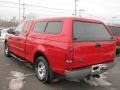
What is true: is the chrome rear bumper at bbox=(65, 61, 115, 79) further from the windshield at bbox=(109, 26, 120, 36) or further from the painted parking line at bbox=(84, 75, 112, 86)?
the windshield at bbox=(109, 26, 120, 36)

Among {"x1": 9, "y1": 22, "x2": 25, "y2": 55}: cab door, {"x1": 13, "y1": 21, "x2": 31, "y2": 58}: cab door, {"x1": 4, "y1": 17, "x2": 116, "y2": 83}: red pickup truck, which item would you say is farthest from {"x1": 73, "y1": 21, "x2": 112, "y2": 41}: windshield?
{"x1": 9, "y1": 22, "x2": 25, "y2": 55}: cab door

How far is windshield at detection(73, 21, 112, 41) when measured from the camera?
498 cm

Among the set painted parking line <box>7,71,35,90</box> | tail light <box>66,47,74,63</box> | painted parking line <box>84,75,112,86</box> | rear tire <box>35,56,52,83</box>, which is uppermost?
tail light <box>66,47,74,63</box>

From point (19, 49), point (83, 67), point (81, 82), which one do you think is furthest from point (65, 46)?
point (19, 49)

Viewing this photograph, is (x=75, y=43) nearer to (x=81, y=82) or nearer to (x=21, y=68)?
(x=81, y=82)

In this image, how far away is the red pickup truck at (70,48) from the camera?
4.73m

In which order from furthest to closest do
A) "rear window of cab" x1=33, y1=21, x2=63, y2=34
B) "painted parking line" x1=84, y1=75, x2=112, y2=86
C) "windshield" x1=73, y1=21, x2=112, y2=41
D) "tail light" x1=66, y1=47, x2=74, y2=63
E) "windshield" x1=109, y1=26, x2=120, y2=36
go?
"windshield" x1=109, y1=26, x2=120, y2=36, "painted parking line" x1=84, y1=75, x2=112, y2=86, "rear window of cab" x1=33, y1=21, x2=63, y2=34, "windshield" x1=73, y1=21, x2=112, y2=41, "tail light" x1=66, y1=47, x2=74, y2=63

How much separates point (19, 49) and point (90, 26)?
10.1 ft

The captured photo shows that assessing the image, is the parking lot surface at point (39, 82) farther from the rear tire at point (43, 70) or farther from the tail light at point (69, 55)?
the tail light at point (69, 55)

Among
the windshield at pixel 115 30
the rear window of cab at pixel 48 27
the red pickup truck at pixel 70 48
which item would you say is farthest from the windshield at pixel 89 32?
the windshield at pixel 115 30

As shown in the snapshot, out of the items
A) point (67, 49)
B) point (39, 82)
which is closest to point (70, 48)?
point (67, 49)

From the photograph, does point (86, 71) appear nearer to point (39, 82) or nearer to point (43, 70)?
point (43, 70)

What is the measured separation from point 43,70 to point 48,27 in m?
1.25

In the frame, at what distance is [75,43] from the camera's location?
473 centimetres
